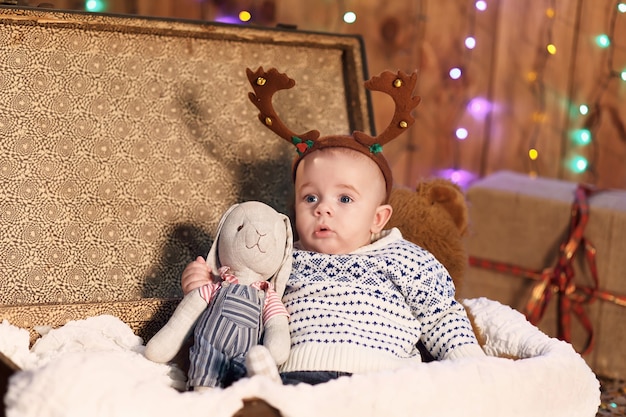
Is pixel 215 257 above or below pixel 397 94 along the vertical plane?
below

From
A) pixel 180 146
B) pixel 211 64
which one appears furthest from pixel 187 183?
pixel 211 64

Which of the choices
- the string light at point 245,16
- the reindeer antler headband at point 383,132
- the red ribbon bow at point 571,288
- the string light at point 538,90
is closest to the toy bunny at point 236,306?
the reindeer antler headband at point 383,132

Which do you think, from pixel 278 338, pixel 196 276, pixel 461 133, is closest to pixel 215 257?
pixel 196 276

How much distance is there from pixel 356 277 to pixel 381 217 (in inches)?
4.8

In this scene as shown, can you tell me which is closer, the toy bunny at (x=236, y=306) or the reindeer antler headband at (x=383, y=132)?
the toy bunny at (x=236, y=306)

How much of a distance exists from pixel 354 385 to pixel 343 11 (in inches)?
51.2

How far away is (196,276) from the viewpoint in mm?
1158

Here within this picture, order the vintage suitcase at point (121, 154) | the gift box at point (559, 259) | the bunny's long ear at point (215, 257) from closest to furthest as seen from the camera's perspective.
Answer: the bunny's long ear at point (215, 257) < the vintage suitcase at point (121, 154) < the gift box at point (559, 259)

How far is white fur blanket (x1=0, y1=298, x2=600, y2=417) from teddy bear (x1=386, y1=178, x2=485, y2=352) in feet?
0.64

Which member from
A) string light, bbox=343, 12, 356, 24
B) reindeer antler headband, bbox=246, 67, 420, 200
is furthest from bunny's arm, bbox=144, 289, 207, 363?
string light, bbox=343, 12, 356, 24

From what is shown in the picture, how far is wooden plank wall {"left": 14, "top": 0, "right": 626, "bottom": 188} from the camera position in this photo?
2.07m

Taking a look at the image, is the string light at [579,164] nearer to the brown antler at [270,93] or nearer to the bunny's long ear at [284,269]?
the brown antler at [270,93]

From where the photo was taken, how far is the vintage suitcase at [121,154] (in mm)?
1281

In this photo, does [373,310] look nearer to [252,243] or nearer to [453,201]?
[252,243]
